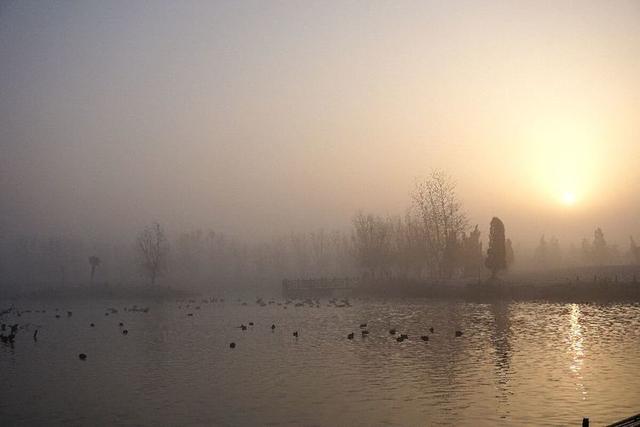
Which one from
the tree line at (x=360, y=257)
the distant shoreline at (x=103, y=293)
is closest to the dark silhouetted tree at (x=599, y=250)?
the tree line at (x=360, y=257)

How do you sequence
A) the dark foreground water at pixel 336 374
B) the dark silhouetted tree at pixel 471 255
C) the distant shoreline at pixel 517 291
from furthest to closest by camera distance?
the dark silhouetted tree at pixel 471 255 < the distant shoreline at pixel 517 291 < the dark foreground water at pixel 336 374

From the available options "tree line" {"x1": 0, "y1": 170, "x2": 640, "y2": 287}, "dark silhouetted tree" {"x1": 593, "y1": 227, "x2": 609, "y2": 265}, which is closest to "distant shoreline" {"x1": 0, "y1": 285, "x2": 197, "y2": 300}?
"tree line" {"x1": 0, "y1": 170, "x2": 640, "y2": 287}

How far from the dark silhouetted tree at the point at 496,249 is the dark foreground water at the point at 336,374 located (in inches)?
1061

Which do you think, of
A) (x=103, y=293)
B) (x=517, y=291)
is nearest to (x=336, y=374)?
(x=517, y=291)

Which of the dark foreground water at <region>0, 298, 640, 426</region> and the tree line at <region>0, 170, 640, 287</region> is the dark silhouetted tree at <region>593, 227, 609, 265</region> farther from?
the dark foreground water at <region>0, 298, 640, 426</region>

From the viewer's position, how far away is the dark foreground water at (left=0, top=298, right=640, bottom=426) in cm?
1928

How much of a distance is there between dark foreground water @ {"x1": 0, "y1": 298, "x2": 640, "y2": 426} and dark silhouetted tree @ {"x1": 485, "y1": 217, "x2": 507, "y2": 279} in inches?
1061

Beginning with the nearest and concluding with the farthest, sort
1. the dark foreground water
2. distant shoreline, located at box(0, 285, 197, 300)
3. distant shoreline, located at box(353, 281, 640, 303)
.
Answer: the dark foreground water, distant shoreline, located at box(353, 281, 640, 303), distant shoreline, located at box(0, 285, 197, 300)

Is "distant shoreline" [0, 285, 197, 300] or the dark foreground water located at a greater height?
"distant shoreline" [0, 285, 197, 300]

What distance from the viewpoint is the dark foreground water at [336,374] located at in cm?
1928

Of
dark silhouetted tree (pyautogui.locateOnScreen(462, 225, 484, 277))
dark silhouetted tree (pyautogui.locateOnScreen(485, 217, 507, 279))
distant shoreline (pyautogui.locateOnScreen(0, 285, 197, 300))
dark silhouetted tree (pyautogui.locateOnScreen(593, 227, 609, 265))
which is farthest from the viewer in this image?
dark silhouetted tree (pyautogui.locateOnScreen(593, 227, 609, 265))

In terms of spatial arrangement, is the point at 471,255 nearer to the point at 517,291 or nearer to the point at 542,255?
the point at 517,291

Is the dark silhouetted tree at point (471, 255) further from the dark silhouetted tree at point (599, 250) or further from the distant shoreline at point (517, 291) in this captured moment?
the dark silhouetted tree at point (599, 250)

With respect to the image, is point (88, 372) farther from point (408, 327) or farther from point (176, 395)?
point (408, 327)
